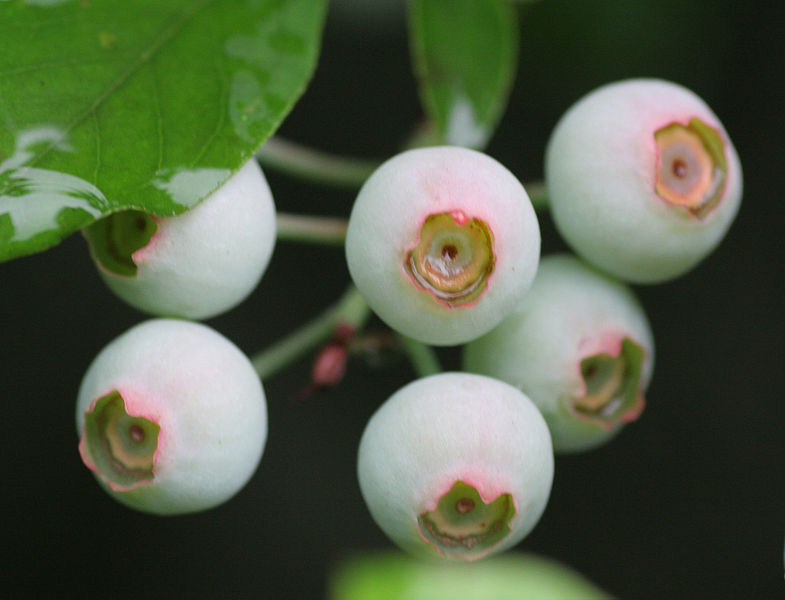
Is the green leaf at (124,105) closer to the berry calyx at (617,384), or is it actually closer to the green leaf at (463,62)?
the green leaf at (463,62)

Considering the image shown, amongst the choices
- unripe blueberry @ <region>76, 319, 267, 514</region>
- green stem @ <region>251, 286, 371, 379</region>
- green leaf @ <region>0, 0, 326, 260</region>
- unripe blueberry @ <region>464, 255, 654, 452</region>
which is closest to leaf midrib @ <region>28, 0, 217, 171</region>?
green leaf @ <region>0, 0, 326, 260</region>

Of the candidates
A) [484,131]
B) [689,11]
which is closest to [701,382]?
[689,11]

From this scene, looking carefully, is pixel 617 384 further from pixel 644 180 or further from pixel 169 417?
pixel 169 417

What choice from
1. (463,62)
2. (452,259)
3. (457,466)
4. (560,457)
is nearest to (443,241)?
(452,259)

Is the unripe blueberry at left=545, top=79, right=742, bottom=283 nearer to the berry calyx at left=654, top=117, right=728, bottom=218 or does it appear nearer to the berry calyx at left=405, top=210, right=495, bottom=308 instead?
the berry calyx at left=654, top=117, right=728, bottom=218

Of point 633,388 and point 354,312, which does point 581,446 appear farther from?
point 354,312

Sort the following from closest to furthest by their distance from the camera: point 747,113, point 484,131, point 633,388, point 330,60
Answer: point 633,388
point 484,131
point 747,113
point 330,60
